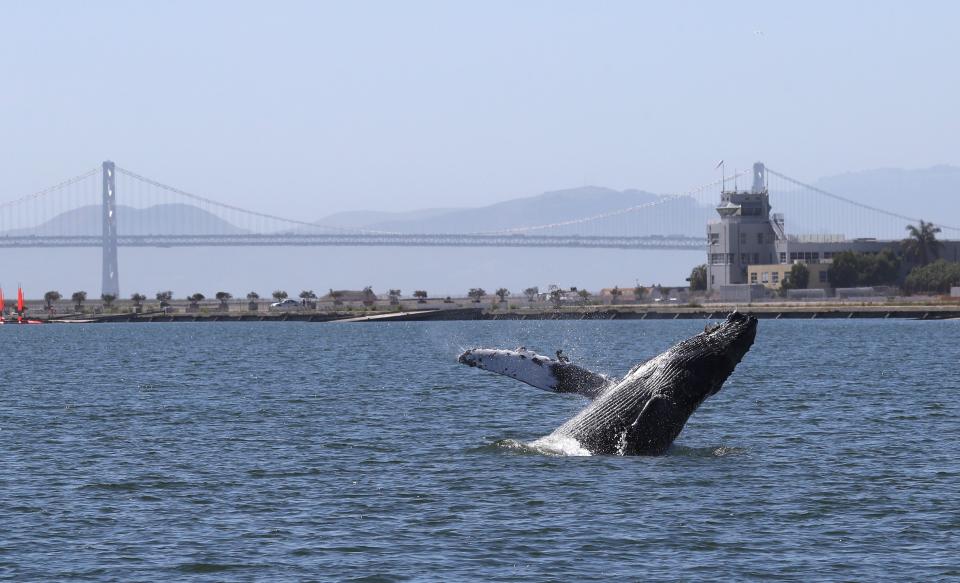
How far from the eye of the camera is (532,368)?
69.2 feet

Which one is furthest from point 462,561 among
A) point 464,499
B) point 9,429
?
point 9,429

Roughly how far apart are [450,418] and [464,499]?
15258mm

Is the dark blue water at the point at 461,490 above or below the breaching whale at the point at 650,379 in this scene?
below

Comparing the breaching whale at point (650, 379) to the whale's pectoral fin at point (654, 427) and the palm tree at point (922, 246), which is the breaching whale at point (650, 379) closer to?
the whale's pectoral fin at point (654, 427)

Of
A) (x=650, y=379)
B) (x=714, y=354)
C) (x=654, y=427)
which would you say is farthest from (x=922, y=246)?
(x=714, y=354)

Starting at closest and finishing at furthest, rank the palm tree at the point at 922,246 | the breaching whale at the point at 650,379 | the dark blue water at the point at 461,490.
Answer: the dark blue water at the point at 461,490, the breaching whale at the point at 650,379, the palm tree at the point at 922,246

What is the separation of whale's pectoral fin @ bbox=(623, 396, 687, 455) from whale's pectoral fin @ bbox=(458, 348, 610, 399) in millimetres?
1269

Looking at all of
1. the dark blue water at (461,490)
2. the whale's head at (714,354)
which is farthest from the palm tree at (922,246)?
the whale's head at (714,354)

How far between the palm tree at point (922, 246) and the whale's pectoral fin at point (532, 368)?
560 feet

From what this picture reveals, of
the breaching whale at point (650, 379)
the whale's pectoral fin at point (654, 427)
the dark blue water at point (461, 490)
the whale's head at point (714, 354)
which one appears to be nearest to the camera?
the dark blue water at point (461, 490)

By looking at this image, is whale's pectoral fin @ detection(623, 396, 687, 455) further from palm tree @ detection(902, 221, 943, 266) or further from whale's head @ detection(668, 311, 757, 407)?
palm tree @ detection(902, 221, 943, 266)

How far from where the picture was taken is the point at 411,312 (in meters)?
182

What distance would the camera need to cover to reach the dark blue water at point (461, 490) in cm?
2017

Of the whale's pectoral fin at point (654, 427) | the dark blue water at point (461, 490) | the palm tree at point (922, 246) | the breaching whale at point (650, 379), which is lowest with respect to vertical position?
the dark blue water at point (461, 490)
